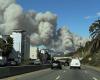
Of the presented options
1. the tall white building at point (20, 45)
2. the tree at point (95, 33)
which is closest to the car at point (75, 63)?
the tree at point (95, 33)

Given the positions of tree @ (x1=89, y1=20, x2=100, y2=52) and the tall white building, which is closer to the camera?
tree @ (x1=89, y1=20, x2=100, y2=52)

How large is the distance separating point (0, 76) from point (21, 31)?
14326 centimetres

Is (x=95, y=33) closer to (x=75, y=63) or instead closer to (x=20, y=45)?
(x=75, y=63)

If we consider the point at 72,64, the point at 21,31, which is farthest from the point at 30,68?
the point at 21,31

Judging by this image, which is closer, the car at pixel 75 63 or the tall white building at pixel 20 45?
the car at pixel 75 63

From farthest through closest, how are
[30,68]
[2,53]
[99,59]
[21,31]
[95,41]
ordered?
1. [21,31]
2. [2,53]
3. [99,59]
4. [95,41]
5. [30,68]

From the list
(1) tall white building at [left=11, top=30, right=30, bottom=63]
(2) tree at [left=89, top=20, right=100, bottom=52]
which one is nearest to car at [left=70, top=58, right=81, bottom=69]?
(2) tree at [left=89, top=20, right=100, bottom=52]

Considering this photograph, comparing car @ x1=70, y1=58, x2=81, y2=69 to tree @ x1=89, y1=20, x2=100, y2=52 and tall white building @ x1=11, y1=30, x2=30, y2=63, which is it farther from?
tall white building @ x1=11, y1=30, x2=30, y2=63

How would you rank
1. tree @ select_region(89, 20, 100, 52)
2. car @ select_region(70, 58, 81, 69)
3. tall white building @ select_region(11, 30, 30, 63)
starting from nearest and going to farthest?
1. car @ select_region(70, 58, 81, 69)
2. tree @ select_region(89, 20, 100, 52)
3. tall white building @ select_region(11, 30, 30, 63)

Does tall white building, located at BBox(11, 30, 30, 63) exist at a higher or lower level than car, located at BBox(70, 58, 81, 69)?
higher

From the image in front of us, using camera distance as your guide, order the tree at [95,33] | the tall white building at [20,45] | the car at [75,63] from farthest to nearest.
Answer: the tall white building at [20,45] → the tree at [95,33] → the car at [75,63]

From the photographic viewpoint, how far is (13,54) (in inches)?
6186

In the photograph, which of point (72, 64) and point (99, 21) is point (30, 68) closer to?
point (72, 64)

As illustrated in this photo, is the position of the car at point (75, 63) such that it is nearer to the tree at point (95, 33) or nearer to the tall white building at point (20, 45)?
the tree at point (95, 33)
